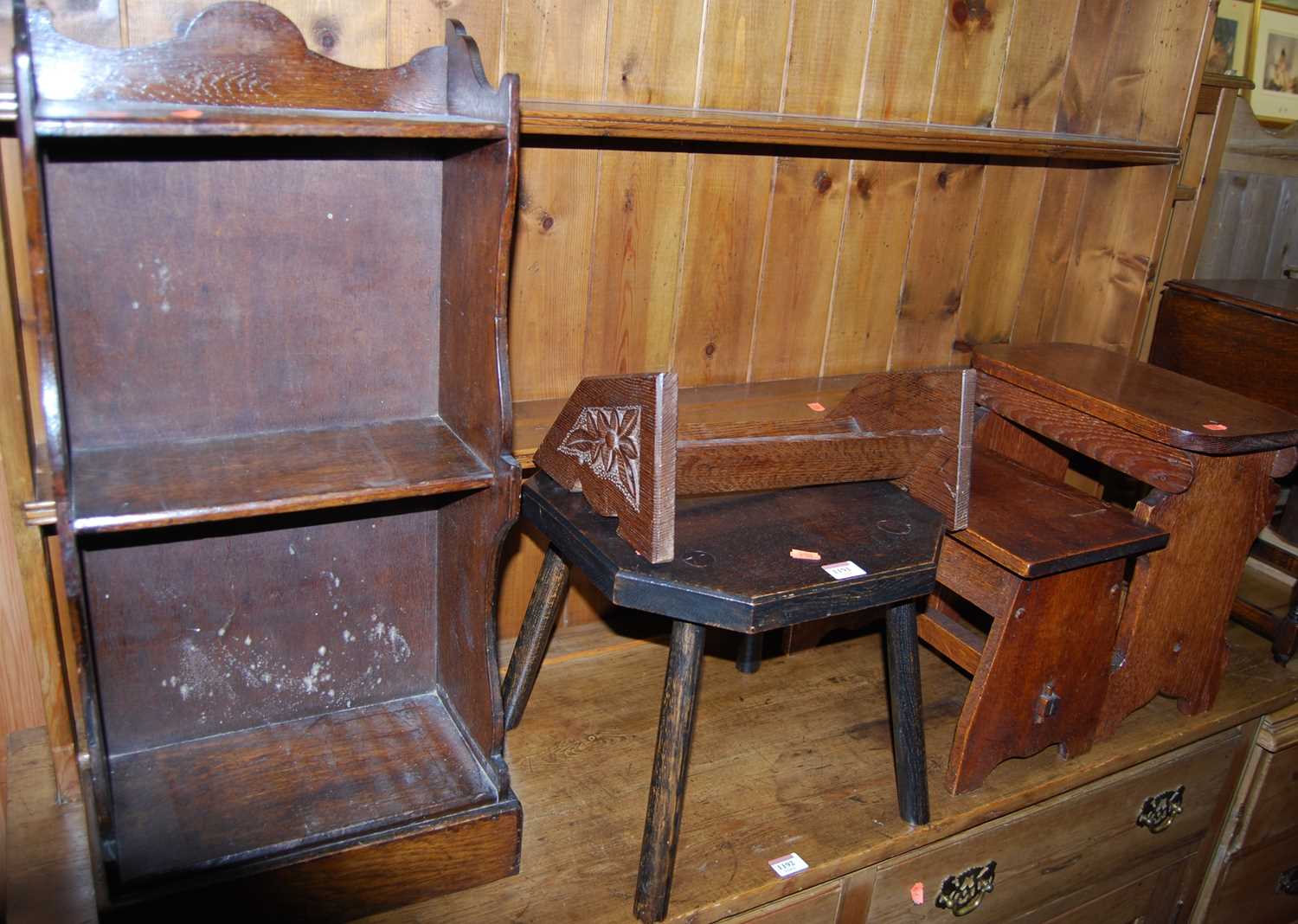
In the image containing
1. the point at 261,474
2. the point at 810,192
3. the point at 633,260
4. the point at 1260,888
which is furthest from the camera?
the point at 1260,888

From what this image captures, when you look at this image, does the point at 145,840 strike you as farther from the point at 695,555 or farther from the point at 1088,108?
the point at 1088,108

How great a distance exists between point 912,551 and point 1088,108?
1.18m

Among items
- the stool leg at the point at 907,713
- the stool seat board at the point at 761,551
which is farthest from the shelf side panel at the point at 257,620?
the stool leg at the point at 907,713

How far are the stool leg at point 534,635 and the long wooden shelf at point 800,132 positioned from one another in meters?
0.60

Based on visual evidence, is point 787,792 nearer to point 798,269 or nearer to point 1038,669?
point 1038,669

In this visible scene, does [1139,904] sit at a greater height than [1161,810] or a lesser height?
lesser

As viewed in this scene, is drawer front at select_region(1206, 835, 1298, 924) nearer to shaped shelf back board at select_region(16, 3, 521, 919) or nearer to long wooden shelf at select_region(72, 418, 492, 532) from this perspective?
shaped shelf back board at select_region(16, 3, 521, 919)

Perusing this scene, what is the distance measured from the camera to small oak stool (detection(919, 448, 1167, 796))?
1530mm

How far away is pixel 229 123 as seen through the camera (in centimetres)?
103

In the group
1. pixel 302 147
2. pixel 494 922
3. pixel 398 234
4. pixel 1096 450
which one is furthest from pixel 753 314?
pixel 494 922

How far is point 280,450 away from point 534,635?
1.63 ft

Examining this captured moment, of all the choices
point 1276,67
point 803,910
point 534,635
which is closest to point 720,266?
point 534,635

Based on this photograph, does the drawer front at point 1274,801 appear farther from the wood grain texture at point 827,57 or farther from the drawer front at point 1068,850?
the wood grain texture at point 827,57

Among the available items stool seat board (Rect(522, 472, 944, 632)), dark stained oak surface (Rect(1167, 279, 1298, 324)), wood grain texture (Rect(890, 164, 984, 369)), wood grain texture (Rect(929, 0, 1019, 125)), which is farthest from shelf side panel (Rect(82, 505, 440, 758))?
dark stained oak surface (Rect(1167, 279, 1298, 324))
